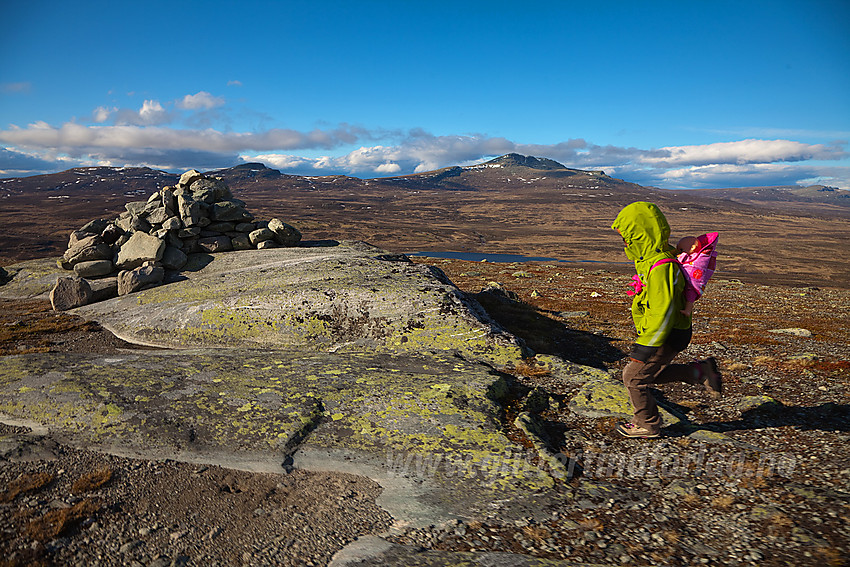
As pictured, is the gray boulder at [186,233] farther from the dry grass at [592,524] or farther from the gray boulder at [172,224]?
the dry grass at [592,524]

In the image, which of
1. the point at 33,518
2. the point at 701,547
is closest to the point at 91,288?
the point at 33,518

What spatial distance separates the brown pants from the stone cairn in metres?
24.5

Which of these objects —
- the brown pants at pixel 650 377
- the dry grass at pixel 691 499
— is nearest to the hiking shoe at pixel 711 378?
the brown pants at pixel 650 377

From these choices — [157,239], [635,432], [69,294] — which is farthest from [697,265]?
[69,294]

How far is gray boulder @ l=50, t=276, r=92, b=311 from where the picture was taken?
2317cm

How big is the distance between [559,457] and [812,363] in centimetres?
1346

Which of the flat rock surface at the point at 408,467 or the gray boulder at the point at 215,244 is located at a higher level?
the gray boulder at the point at 215,244

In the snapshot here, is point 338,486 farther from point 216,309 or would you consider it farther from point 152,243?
point 152,243

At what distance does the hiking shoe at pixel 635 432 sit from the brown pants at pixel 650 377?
0.30 feet

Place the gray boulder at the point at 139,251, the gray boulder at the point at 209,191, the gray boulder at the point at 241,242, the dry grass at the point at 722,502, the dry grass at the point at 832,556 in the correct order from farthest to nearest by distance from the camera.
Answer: the gray boulder at the point at 209,191, the gray boulder at the point at 241,242, the gray boulder at the point at 139,251, the dry grass at the point at 722,502, the dry grass at the point at 832,556

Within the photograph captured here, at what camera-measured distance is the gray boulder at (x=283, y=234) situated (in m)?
28.9

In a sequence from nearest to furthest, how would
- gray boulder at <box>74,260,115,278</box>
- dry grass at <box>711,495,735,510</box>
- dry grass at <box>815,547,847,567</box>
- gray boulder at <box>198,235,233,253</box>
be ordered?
dry grass at <box>815,547,847,567</box> → dry grass at <box>711,495,735,510</box> → gray boulder at <box>74,260,115,278</box> → gray boulder at <box>198,235,233,253</box>

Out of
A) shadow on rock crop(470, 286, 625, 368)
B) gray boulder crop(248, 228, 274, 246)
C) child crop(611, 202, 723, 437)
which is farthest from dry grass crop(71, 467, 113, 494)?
gray boulder crop(248, 228, 274, 246)

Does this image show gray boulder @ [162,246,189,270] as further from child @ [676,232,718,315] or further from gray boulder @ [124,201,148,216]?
child @ [676,232,718,315]
